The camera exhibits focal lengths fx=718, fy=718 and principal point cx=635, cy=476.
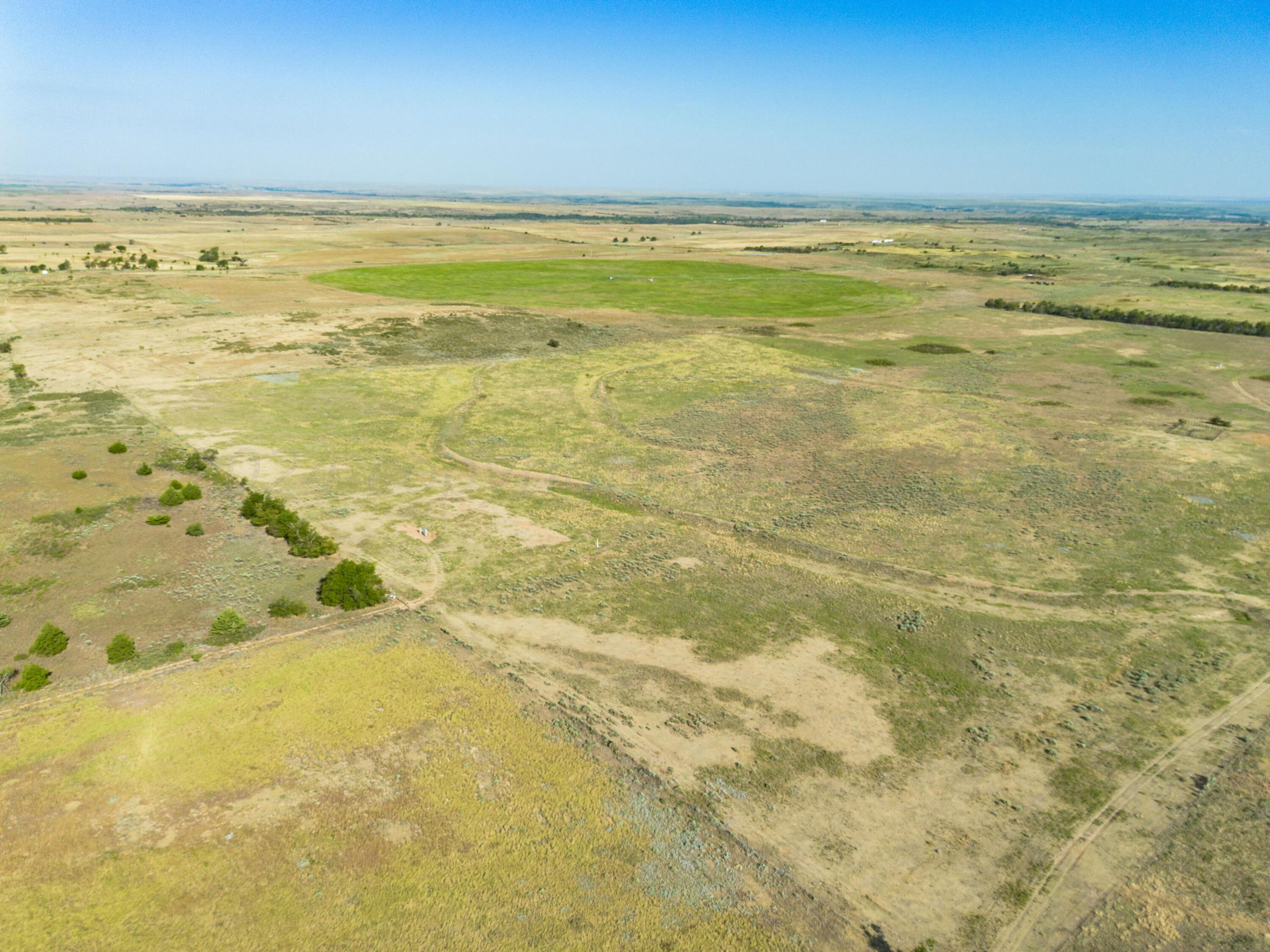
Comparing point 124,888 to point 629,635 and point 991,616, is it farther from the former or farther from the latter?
point 991,616

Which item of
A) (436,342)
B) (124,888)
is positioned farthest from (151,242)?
(124,888)

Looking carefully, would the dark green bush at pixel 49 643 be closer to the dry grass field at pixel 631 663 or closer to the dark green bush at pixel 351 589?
the dry grass field at pixel 631 663

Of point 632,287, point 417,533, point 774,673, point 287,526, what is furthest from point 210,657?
point 632,287

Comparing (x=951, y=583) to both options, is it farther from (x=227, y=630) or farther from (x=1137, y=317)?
(x=1137, y=317)

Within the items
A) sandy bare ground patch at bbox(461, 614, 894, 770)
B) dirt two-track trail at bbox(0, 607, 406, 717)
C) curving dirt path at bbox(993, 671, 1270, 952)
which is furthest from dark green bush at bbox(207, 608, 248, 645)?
curving dirt path at bbox(993, 671, 1270, 952)

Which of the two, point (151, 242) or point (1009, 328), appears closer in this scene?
point (1009, 328)
